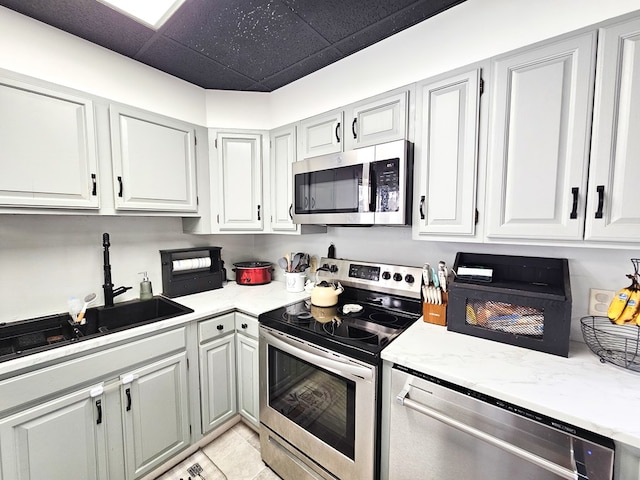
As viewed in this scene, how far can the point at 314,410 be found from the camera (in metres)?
1.40

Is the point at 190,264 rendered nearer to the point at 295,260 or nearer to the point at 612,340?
the point at 295,260

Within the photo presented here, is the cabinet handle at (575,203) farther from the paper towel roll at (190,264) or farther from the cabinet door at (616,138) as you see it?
the paper towel roll at (190,264)

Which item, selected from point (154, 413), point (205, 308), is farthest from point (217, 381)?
point (205, 308)

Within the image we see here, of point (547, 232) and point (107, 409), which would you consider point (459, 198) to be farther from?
point (107, 409)

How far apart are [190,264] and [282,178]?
3.11ft

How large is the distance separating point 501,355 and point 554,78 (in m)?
1.10

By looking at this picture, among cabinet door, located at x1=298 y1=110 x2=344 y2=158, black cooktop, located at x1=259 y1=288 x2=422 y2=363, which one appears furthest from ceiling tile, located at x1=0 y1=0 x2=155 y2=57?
black cooktop, located at x1=259 y1=288 x2=422 y2=363

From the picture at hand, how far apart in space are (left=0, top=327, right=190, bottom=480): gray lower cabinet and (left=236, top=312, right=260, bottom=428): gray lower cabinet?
0.34m

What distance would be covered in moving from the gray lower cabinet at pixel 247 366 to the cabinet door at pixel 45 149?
43.4 inches

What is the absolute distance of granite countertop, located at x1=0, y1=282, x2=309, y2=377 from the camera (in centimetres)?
113

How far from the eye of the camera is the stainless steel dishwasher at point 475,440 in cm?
77

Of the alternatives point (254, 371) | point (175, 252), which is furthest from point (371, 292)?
point (175, 252)

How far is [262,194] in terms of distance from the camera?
2129mm

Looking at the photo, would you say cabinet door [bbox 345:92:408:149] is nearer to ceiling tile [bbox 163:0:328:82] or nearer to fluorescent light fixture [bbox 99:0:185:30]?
ceiling tile [bbox 163:0:328:82]
